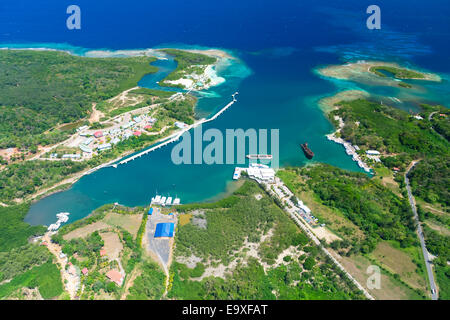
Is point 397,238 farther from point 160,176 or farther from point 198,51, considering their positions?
point 198,51

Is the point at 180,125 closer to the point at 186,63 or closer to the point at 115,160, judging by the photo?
the point at 115,160

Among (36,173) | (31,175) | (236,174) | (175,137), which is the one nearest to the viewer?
(31,175)

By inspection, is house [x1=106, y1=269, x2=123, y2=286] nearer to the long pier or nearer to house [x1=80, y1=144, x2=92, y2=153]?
the long pier

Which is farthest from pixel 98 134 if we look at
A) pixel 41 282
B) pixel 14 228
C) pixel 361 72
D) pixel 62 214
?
pixel 361 72

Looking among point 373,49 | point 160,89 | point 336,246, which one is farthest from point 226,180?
point 373,49

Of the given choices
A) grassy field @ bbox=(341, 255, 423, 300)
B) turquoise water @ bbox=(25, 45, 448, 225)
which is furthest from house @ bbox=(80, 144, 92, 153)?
grassy field @ bbox=(341, 255, 423, 300)

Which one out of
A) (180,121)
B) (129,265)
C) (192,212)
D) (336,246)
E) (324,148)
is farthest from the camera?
(180,121)

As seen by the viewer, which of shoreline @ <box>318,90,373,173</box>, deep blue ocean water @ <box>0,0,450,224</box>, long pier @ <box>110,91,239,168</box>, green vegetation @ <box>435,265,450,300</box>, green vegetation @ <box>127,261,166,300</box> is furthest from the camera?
long pier @ <box>110,91,239,168</box>
